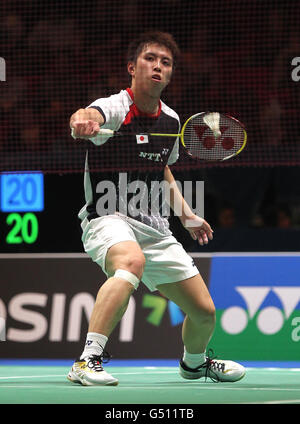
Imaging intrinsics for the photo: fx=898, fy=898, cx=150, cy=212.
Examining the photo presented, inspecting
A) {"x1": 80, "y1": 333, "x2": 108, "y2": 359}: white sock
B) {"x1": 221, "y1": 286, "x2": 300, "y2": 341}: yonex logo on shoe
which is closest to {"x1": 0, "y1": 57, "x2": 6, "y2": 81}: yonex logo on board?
{"x1": 221, "y1": 286, "x2": 300, "y2": 341}: yonex logo on shoe

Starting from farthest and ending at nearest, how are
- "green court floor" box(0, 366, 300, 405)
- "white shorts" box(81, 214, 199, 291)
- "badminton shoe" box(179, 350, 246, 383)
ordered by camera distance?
"badminton shoe" box(179, 350, 246, 383) → "white shorts" box(81, 214, 199, 291) → "green court floor" box(0, 366, 300, 405)

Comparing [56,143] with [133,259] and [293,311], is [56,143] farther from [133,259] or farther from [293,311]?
[133,259]

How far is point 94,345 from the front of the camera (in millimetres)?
4363

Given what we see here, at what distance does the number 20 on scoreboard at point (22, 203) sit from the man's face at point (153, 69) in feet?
10.4

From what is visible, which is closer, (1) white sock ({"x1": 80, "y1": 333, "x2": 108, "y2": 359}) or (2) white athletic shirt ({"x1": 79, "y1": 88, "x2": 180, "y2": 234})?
(1) white sock ({"x1": 80, "y1": 333, "x2": 108, "y2": 359})

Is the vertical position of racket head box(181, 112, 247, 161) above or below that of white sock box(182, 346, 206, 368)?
above

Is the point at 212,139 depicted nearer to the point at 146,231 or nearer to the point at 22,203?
the point at 146,231

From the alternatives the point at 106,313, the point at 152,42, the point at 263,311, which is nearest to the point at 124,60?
the point at 263,311

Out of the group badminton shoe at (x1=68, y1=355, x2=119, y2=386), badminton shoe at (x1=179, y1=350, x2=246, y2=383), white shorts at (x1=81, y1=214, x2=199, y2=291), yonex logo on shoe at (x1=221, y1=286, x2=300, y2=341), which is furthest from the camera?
yonex logo on shoe at (x1=221, y1=286, x2=300, y2=341)

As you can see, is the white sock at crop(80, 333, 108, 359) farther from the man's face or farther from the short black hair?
the short black hair

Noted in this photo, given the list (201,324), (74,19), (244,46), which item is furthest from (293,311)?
(74,19)

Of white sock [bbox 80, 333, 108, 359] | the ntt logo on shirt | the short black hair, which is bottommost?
white sock [bbox 80, 333, 108, 359]

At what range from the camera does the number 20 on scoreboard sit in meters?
7.89

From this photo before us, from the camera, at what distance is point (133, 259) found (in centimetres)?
445
